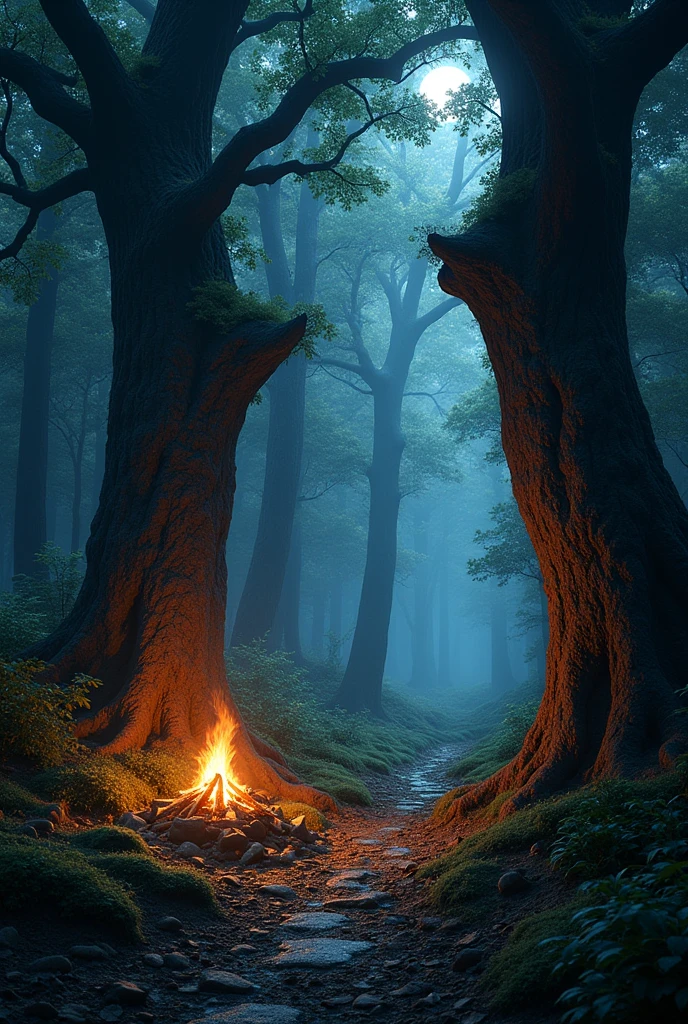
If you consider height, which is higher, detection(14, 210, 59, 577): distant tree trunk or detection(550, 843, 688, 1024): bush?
detection(14, 210, 59, 577): distant tree trunk

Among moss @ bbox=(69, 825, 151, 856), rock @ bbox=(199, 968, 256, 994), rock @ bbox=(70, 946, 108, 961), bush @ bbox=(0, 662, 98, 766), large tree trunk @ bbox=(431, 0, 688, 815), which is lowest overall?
rock @ bbox=(199, 968, 256, 994)

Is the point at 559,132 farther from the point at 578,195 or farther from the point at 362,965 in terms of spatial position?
the point at 362,965

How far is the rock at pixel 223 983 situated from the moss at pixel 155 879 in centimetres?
94

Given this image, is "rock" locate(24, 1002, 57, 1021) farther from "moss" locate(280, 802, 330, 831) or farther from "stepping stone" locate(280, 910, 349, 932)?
"moss" locate(280, 802, 330, 831)

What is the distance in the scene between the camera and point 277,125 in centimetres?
879

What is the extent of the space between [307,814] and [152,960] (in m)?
3.92

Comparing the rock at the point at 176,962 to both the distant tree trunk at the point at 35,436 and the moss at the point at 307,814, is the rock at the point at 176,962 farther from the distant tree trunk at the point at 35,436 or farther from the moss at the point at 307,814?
the distant tree trunk at the point at 35,436

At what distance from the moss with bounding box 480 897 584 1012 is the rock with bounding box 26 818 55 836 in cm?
298

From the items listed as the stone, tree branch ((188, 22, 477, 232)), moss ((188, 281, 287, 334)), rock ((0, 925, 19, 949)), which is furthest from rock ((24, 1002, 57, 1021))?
tree branch ((188, 22, 477, 232))

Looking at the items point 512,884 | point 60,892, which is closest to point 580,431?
point 512,884

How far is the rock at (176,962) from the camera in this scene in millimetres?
3525

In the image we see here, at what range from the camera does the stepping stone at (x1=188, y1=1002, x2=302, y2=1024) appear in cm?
296

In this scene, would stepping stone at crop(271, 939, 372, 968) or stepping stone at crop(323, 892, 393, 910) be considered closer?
stepping stone at crop(271, 939, 372, 968)

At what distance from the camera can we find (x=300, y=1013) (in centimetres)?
313
